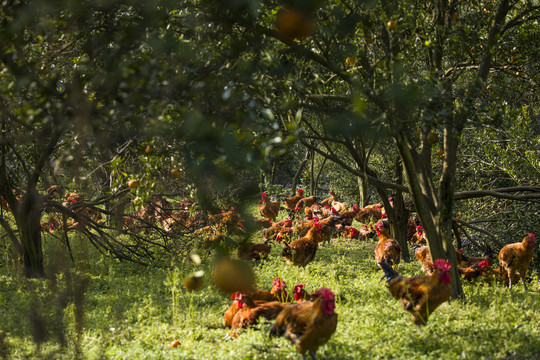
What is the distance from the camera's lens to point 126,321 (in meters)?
5.96

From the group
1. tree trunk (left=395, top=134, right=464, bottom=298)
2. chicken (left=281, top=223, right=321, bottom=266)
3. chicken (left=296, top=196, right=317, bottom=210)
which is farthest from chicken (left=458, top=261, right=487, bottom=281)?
chicken (left=296, top=196, right=317, bottom=210)

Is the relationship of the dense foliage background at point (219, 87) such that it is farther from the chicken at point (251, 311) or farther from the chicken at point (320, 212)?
the chicken at point (320, 212)

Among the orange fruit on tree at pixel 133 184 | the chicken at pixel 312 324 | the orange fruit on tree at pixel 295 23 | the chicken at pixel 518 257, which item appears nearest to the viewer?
the orange fruit on tree at pixel 295 23

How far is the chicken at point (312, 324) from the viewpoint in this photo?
4.11m

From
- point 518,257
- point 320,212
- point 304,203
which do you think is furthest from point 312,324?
point 304,203

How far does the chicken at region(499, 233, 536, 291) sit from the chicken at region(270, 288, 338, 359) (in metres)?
3.88

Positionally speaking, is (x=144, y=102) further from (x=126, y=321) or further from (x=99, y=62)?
(x=126, y=321)

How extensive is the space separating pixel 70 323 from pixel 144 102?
3629 millimetres

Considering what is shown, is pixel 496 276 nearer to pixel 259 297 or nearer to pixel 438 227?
pixel 438 227

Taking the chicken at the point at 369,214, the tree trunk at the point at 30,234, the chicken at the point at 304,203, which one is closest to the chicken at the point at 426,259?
the chicken at the point at 369,214

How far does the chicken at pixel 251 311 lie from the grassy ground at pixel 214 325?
0.52ft

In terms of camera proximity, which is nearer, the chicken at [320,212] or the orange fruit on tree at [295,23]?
the orange fruit on tree at [295,23]

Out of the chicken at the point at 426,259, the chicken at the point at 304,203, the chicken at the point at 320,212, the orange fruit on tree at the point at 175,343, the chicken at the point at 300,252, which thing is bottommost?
the orange fruit on tree at the point at 175,343

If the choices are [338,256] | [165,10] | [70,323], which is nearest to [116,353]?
[70,323]
